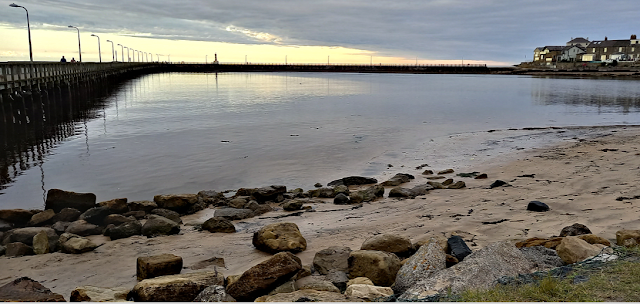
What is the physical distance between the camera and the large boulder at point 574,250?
19.9ft

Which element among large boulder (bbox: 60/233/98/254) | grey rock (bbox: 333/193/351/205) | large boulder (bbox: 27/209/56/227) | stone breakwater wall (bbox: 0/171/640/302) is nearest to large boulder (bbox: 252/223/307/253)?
stone breakwater wall (bbox: 0/171/640/302)

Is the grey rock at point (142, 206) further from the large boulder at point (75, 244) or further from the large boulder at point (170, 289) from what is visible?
the large boulder at point (170, 289)

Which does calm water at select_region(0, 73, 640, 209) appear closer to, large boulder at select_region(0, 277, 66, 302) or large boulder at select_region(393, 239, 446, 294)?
large boulder at select_region(0, 277, 66, 302)

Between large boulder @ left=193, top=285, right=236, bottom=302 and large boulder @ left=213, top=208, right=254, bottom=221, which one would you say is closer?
large boulder @ left=193, top=285, right=236, bottom=302

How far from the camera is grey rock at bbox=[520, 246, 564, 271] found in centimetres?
600

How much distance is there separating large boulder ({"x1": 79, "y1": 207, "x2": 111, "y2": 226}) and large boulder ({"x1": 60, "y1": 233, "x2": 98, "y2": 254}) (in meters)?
1.53

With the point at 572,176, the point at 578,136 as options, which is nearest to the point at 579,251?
the point at 572,176

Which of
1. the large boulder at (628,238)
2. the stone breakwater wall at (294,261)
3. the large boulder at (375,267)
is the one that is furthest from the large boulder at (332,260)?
the large boulder at (628,238)

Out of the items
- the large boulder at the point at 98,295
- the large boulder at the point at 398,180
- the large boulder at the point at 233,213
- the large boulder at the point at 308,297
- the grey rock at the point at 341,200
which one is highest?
the large boulder at the point at 308,297

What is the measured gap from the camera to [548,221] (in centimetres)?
927

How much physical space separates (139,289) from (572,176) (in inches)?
512

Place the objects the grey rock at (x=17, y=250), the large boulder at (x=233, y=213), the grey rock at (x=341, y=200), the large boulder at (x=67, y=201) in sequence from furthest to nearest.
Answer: the grey rock at (x=341, y=200), the large boulder at (x=67, y=201), the large boulder at (x=233, y=213), the grey rock at (x=17, y=250)

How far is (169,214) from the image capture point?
11391 mm

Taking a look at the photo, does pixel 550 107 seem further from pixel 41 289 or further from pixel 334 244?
pixel 41 289
